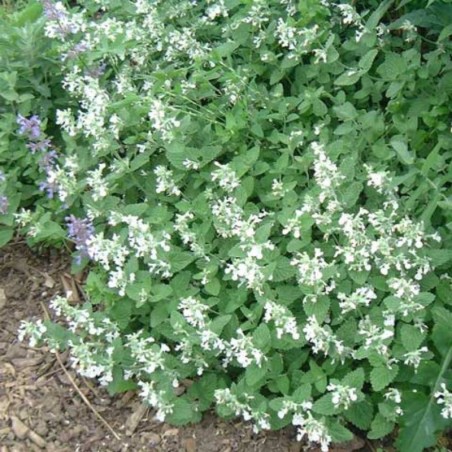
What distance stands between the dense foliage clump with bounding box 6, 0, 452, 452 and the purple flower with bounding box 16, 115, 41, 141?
0.04 feet

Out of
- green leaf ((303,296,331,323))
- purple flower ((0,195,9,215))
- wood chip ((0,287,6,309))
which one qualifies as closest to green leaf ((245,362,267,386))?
green leaf ((303,296,331,323))

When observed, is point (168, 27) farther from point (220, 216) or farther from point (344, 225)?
point (344, 225)

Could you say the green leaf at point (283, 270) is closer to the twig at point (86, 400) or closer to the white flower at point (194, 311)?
the white flower at point (194, 311)

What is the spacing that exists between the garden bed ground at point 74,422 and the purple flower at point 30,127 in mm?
748

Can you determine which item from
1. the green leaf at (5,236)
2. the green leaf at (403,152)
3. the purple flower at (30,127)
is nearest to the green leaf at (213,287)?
the green leaf at (403,152)

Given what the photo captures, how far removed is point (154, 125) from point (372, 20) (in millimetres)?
987

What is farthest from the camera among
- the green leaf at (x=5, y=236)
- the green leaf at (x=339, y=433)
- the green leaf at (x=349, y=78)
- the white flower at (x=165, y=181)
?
the green leaf at (x=5, y=236)

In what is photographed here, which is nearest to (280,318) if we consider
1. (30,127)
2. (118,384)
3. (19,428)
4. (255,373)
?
(255,373)

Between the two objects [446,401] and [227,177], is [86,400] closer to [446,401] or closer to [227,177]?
[227,177]

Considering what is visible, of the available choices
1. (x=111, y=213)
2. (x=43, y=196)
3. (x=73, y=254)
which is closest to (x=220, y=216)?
(x=111, y=213)

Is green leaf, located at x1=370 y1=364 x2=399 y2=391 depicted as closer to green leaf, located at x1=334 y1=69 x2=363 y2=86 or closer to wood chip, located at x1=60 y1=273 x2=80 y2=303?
green leaf, located at x1=334 y1=69 x2=363 y2=86

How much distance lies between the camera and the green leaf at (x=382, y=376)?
2.68 m

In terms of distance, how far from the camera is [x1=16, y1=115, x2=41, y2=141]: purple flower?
3.55m

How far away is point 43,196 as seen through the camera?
3691 millimetres
